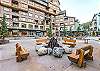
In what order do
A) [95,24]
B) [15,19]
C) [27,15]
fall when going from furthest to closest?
[95,24]
[27,15]
[15,19]

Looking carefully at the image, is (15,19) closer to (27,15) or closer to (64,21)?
(27,15)

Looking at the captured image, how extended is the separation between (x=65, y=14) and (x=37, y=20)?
1762 cm

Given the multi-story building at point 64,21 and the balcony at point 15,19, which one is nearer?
the balcony at point 15,19

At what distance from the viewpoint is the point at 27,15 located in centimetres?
4475

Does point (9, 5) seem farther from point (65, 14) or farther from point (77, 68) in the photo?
point (77, 68)

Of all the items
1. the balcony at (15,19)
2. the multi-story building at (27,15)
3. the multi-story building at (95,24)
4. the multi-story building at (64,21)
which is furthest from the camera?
the multi-story building at (95,24)

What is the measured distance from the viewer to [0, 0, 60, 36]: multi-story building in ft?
128

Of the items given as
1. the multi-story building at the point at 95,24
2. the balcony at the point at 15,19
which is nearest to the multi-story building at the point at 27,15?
the balcony at the point at 15,19

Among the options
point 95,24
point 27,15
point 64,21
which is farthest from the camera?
point 95,24

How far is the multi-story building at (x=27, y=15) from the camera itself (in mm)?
39150

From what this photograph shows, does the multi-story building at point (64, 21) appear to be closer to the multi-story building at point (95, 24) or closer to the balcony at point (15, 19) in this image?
the multi-story building at point (95, 24)

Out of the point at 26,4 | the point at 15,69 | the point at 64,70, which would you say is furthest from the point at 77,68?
the point at 26,4

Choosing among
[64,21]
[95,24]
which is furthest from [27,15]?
[95,24]

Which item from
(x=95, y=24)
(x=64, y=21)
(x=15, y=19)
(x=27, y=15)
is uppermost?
(x=27, y=15)
